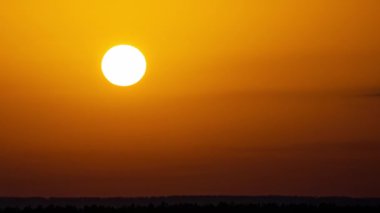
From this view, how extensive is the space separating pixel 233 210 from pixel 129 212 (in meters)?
4.64

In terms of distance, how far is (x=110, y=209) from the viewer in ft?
150

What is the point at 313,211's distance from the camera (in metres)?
45.2

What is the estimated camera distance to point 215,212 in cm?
4444

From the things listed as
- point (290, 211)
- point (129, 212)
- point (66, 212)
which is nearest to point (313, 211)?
point (290, 211)

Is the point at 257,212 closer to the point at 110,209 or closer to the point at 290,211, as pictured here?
the point at 290,211

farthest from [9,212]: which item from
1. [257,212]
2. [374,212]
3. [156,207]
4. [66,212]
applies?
[374,212]

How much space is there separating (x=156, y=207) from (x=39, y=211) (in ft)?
17.9

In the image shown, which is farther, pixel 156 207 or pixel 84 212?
pixel 156 207

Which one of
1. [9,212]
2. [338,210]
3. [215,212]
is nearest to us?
[9,212]

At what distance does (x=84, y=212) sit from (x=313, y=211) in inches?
402

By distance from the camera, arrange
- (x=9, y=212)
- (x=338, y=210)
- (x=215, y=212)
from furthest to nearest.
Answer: (x=338, y=210), (x=215, y=212), (x=9, y=212)

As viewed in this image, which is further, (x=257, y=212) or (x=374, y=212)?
(x=257, y=212)

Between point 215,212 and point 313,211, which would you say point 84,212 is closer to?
point 215,212

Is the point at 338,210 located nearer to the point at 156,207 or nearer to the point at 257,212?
the point at 257,212
